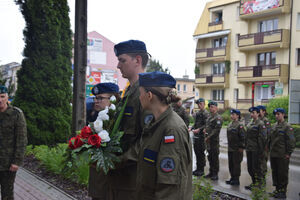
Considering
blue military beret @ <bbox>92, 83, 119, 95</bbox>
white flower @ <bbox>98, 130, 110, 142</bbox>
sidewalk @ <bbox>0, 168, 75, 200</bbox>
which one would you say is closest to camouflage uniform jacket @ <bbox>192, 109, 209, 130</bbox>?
sidewalk @ <bbox>0, 168, 75, 200</bbox>

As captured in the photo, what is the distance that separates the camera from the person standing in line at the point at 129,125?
112 inches

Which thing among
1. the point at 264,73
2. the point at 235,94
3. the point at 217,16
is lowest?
the point at 235,94

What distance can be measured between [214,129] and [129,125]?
6.20 metres

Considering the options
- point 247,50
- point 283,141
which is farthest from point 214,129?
point 247,50

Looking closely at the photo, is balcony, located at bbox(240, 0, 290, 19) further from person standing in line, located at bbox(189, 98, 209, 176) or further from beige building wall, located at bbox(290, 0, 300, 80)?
person standing in line, located at bbox(189, 98, 209, 176)

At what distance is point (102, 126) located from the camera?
3025 millimetres

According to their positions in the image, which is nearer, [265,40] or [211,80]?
[265,40]

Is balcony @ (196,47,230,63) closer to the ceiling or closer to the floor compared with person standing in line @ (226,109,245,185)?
closer to the ceiling

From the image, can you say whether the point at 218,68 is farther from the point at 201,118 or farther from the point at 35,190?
the point at 35,190

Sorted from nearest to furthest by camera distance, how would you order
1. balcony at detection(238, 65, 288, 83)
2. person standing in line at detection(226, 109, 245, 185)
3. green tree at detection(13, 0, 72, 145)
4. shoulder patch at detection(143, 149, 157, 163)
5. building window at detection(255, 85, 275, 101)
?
shoulder patch at detection(143, 149, 157, 163), person standing in line at detection(226, 109, 245, 185), green tree at detection(13, 0, 72, 145), balcony at detection(238, 65, 288, 83), building window at detection(255, 85, 275, 101)

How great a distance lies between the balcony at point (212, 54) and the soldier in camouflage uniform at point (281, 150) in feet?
90.3

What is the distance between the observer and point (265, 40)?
2903cm

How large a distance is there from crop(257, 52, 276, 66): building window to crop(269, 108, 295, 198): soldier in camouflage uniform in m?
24.4

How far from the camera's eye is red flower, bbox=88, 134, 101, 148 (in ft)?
9.19
